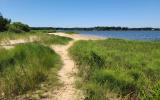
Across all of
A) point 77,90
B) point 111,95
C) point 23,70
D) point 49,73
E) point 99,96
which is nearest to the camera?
point 99,96

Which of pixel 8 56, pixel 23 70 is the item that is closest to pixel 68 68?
pixel 8 56

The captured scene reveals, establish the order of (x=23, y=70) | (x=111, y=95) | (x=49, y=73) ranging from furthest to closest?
(x=49, y=73) < (x=23, y=70) < (x=111, y=95)

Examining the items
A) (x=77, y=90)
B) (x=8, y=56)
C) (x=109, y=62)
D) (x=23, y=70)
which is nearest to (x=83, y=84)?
(x=77, y=90)

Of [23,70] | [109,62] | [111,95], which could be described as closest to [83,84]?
[111,95]

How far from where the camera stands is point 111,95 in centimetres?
716

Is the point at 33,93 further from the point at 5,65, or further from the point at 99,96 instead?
the point at 5,65

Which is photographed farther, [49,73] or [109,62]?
[109,62]

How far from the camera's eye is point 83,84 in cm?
797

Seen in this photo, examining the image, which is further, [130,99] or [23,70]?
[23,70]

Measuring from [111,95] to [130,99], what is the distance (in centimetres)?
49

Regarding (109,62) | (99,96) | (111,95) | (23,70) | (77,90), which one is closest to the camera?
(99,96)

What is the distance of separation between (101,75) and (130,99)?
1478 mm

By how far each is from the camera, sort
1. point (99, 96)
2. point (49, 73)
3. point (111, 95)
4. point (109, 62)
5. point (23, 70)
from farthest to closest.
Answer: point (109, 62), point (49, 73), point (23, 70), point (111, 95), point (99, 96)

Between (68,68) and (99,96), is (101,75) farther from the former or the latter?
(68,68)
